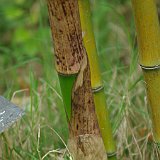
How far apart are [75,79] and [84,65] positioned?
31mm

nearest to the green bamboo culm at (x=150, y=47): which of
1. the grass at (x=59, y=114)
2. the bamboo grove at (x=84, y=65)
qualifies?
the bamboo grove at (x=84, y=65)

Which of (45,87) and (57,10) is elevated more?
(57,10)

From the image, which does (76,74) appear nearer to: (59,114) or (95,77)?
(95,77)

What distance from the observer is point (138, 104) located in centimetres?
161

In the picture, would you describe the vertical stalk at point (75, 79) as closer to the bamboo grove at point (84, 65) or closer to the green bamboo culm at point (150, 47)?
the bamboo grove at point (84, 65)

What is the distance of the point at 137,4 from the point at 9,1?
6.58 feet

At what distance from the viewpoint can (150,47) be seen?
1056 mm

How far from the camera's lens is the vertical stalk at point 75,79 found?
940mm

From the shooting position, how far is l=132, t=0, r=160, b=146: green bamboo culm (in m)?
1.02

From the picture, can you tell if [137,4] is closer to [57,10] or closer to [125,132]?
[57,10]

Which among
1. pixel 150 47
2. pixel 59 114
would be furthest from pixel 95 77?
pixel 59 114

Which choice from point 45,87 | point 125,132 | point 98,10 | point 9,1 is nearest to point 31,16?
point 9,1

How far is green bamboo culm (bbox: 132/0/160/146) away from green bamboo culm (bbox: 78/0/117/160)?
0.10 meters

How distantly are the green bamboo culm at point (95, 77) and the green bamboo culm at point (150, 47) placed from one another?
95mm
